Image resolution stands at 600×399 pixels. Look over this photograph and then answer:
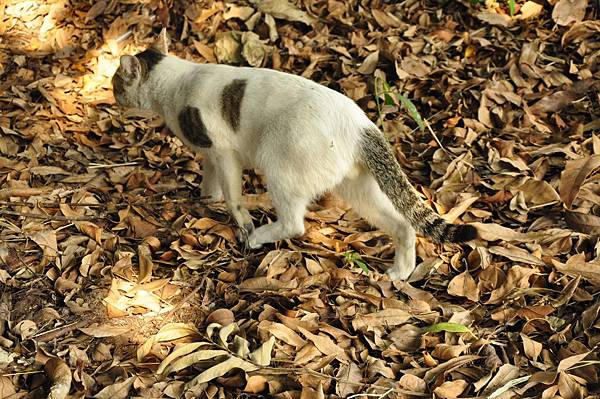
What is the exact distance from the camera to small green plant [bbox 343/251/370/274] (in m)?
4.31

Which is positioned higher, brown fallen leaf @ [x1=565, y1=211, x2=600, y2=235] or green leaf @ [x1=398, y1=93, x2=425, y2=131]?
green leaf @ [x1=398, y1=93, x2=425, y2=131]

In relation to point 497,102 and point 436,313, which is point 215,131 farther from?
point 497,102

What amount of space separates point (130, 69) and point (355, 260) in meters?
2.09

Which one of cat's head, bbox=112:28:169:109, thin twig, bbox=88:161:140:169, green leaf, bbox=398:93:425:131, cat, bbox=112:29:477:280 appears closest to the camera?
cat, bbox=112:29:477:280

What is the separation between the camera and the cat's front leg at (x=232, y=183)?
453 cm

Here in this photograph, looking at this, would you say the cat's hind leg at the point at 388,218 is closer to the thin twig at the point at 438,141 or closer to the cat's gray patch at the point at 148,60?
the thin twig at the point at 438,141

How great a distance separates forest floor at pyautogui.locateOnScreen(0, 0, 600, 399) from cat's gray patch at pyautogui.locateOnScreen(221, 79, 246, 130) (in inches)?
29.6

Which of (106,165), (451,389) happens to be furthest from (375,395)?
(106,165)

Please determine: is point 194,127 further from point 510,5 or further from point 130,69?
point 510,5

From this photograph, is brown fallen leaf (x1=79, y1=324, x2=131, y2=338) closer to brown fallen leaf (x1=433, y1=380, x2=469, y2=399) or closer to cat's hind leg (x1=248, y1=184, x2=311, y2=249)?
cat's hind leg (x1=248, y1=184, x2=311, y2=249)

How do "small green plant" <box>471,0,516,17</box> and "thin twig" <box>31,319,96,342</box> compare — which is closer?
"thin twig" <box>31,319,96,342</box>

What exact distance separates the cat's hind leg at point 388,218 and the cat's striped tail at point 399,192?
9 cm

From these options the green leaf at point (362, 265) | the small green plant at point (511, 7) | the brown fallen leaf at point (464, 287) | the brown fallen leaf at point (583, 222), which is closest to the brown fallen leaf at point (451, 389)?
the brown fallen leaf at point (464, 287)

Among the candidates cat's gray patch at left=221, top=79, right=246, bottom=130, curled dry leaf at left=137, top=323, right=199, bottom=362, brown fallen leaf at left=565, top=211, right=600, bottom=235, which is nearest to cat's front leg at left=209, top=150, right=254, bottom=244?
cat's gray patch at left=221, top=79, right=246, bottom=130
